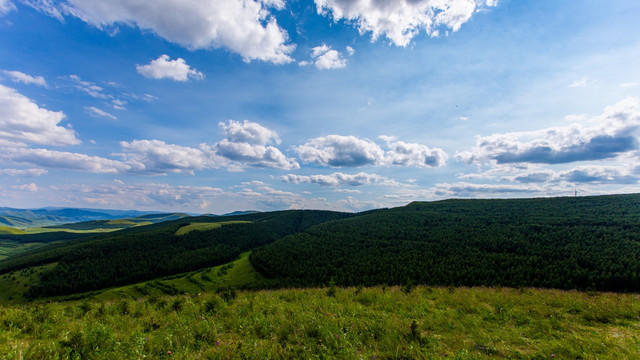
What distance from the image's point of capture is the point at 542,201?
188m

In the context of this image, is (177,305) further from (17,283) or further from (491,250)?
(17,283)

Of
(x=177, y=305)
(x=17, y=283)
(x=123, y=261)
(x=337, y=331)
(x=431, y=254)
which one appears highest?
(x=337, y=331)

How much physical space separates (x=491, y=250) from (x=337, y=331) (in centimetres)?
13256

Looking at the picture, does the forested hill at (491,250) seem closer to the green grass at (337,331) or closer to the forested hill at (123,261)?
the green grass at (337,331)

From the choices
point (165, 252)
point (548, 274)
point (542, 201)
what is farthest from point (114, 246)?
point (542, 201)

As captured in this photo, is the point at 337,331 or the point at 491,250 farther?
the point at 491,250

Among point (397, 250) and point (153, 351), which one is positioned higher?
point (153, 351)

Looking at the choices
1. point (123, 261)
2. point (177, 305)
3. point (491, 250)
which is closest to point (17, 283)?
point (123, 261)

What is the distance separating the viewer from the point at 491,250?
109 m

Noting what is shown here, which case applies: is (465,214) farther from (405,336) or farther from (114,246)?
(114,246)

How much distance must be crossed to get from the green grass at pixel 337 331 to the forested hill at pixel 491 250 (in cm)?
2637

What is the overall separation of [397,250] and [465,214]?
97.1 metres

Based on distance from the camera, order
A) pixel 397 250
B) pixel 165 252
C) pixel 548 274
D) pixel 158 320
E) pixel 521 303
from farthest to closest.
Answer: pixel 165 252, pixel 397 250, pixel 548 274, pixel 521 303, pixel 158 320

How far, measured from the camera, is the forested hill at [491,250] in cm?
7075
